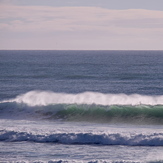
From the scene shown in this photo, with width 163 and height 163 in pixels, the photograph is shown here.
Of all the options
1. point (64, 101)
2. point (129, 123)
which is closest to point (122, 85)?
point (64, 101)

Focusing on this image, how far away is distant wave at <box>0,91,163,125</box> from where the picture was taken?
74.2 ft

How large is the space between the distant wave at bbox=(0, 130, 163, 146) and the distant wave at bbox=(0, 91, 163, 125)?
4.53 meters

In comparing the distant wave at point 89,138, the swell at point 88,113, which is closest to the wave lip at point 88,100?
the swell at point 88,113

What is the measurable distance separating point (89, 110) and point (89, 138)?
21.2ft

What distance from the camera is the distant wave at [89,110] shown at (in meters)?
22.6

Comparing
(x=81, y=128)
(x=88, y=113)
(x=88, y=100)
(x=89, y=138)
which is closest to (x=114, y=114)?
(x=88, y=113)

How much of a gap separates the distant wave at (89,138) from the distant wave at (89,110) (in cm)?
453

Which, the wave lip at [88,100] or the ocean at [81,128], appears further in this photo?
the wave lip at [88,100]

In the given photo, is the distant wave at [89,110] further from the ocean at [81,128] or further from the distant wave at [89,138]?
the distant wave at [89,138]

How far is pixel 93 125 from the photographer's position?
20688 millimetres

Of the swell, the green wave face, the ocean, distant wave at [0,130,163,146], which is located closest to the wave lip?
the ocean

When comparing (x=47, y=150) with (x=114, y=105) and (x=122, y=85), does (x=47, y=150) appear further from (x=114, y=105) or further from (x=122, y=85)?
(x=122, y=85)

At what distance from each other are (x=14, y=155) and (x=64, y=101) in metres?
11.6

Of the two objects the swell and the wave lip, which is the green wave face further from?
the wave lip
